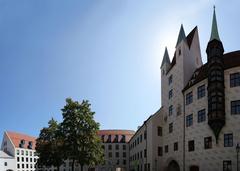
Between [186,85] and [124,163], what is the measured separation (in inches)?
2415

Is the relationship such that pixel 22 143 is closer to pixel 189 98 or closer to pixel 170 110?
pixel 170 110

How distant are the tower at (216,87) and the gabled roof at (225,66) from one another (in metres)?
0.93

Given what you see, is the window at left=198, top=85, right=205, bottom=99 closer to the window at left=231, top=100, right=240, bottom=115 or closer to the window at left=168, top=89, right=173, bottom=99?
the window at left=231, top=100, right=240, bottom=115

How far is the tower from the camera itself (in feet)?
108

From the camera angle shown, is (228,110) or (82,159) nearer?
(228,110)

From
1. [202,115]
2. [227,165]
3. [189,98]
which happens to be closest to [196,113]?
[202,115]

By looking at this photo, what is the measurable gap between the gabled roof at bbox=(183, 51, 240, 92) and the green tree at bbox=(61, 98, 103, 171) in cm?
1565

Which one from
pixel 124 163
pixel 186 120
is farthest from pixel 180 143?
pixel 124 163

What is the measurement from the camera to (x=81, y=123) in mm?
45531

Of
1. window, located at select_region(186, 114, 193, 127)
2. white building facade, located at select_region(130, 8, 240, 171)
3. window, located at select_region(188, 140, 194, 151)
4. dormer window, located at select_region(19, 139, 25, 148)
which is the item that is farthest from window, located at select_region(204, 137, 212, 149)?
dormer window, located at select_region(19, 139, 25, 148)

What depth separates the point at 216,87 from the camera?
110 feet

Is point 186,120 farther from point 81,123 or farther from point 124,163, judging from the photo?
point 124,163

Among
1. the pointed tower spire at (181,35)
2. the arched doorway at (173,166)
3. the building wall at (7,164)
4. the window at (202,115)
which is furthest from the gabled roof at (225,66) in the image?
the building wall at (7,164)

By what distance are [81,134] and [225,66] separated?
2307 centimetres
